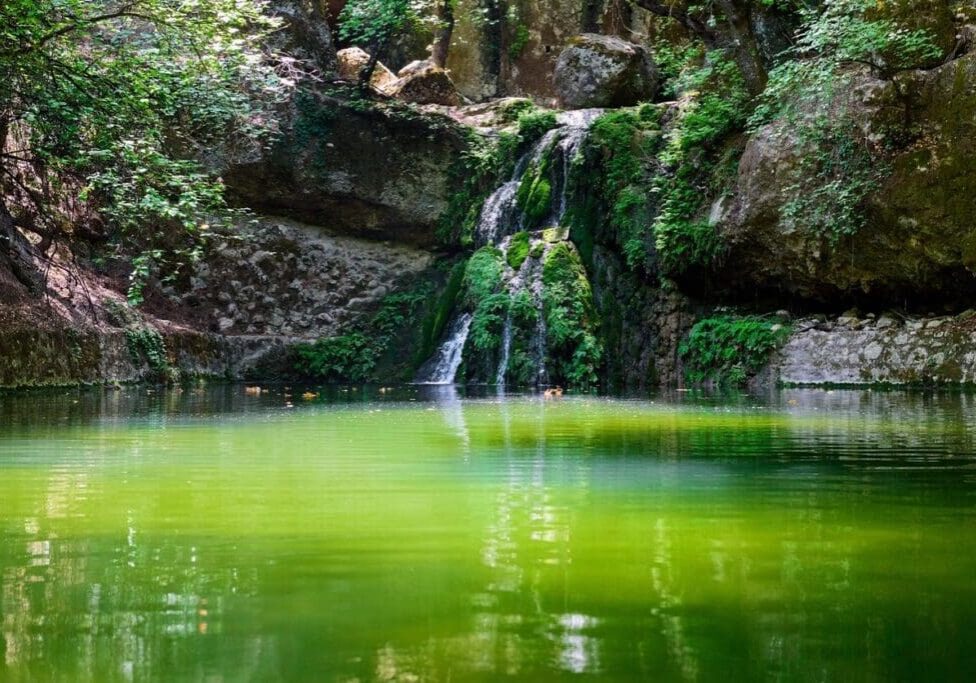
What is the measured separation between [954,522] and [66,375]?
1403 centimetres

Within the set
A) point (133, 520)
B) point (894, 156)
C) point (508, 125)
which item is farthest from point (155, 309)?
point (133, 520)

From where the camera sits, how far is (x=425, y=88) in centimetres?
2569

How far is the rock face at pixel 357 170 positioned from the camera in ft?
75.1

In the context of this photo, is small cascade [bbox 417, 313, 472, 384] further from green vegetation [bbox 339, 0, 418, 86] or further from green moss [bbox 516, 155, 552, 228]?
green vegetation [bbox 339, 0, 418, 86]

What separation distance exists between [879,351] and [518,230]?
8.29m

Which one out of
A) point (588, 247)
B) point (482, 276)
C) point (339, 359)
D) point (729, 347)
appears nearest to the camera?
point (729, 347)

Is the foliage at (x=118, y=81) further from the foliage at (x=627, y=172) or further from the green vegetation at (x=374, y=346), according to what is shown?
the green vegetation at (x=374, y=346)

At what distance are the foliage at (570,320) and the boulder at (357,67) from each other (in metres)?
9.30

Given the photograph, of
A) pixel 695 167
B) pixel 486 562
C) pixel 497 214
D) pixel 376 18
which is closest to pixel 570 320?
pixel 695 167

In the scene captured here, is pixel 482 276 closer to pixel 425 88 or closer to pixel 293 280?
pixel 293 280

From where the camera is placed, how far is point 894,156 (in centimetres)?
1622

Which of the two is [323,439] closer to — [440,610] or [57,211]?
[440,610]

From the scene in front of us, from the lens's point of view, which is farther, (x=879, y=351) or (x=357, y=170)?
(x=357, y=170)

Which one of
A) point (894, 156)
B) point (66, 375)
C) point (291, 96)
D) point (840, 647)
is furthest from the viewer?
point (291, 96)
